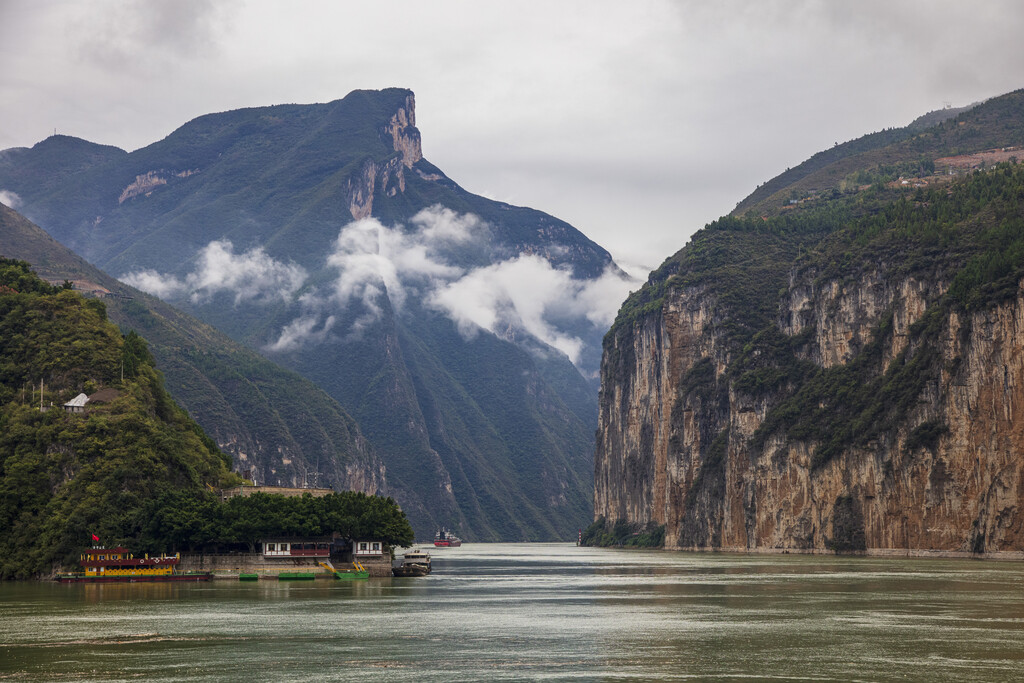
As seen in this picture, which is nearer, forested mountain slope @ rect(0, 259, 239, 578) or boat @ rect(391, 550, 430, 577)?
forested mountain slope @ rect(0, 259, 239, 578)

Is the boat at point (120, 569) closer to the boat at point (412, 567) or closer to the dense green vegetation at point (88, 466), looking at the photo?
the dense green vegetation at point (88, 466)

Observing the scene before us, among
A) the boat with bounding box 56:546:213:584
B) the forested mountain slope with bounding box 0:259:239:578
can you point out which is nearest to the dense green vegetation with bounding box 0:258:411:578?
the forested mountain slope with bounding box 0:259:239:578

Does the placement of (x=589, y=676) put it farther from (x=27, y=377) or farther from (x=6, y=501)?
(x=27, y=377)

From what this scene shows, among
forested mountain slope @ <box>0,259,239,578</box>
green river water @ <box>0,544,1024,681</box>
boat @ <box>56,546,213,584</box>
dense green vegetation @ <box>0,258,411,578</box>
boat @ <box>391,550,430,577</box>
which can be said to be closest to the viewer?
green river water @ <box>0,544,1024,681</box>

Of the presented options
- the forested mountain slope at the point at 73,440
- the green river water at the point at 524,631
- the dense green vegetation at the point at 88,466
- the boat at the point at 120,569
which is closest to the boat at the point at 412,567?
the dense green vegetation at the point at 88,466

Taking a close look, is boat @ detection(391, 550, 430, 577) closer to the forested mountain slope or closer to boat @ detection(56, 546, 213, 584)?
the forested mountain slope

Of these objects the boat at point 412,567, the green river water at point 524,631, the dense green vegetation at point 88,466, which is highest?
the dense green vegetation at point 88,466
